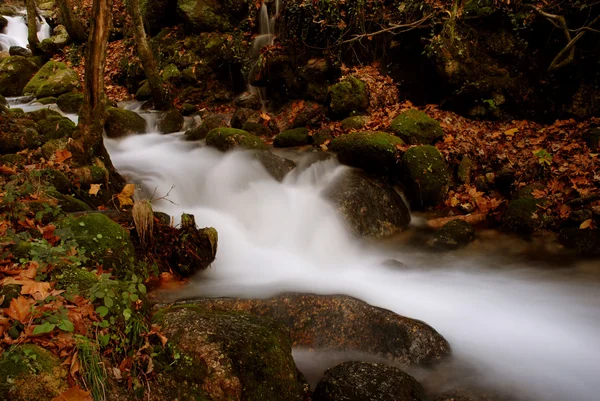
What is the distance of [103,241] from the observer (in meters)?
4.02

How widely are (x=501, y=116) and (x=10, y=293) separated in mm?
9548

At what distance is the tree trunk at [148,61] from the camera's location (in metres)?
10.6

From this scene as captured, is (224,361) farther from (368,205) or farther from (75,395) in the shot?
(368,205)

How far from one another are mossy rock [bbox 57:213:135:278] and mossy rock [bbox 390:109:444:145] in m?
6.31

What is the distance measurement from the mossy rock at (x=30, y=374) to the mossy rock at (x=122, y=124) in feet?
29.4

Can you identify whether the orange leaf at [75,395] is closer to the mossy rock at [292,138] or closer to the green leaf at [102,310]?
the green leaf at [102,310]

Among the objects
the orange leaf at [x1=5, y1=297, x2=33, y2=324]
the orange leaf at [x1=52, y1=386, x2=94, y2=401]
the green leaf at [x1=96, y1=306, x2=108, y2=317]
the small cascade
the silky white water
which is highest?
the small cascade

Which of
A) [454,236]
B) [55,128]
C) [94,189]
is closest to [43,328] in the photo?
[94,189]

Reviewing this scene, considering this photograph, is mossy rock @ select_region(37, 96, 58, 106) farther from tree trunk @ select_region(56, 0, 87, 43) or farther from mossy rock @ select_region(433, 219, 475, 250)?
mossy rock @ select_region(433, 219, 475, 250)

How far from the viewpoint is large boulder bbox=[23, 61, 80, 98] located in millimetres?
12906

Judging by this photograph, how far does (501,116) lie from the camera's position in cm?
883

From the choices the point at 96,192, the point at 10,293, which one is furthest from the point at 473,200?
the point at 10,293

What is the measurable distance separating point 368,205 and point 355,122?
281 cm

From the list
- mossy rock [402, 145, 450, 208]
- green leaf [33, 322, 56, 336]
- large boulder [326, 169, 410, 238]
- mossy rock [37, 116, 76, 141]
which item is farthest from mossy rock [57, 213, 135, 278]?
mossy rock [402, 145, 450, 208]
